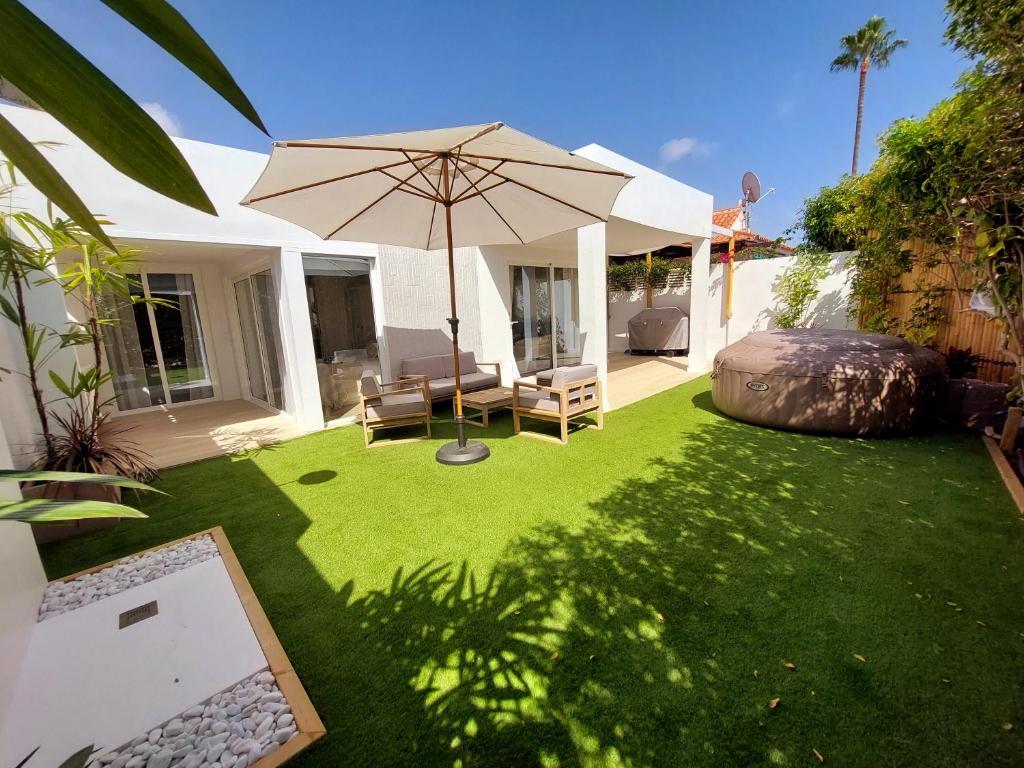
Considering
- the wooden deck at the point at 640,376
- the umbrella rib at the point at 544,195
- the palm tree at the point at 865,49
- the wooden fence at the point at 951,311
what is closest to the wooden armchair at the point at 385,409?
the umbrella rib at the point at 544,195

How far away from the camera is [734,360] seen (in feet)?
19.6

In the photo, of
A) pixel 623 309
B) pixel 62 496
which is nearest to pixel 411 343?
pixel 62 496

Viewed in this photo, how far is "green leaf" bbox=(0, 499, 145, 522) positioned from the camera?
60cm

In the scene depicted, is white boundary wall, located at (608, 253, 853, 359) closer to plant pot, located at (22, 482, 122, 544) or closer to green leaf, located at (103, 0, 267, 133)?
plant pot, located at (22, 482, 122, 544)

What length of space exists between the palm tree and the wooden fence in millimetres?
15268

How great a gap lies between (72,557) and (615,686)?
4025 millimetres

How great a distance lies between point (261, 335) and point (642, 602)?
24.7 ft

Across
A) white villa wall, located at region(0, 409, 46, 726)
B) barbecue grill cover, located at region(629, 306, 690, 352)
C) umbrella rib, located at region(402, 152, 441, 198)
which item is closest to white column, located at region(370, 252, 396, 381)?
umbrella rib, located at region(402, 152, 441, 198)

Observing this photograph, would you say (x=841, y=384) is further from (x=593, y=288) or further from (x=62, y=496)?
(x=62, y=496)

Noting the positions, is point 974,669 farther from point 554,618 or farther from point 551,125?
point 551,125

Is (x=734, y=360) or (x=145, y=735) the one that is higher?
(x=734, y=360)

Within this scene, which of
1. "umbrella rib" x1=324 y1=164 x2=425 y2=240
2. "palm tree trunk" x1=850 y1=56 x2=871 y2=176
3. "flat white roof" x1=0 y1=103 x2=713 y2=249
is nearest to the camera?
"umbrella rib" x1=324 y1=164 x2=425 y2=240

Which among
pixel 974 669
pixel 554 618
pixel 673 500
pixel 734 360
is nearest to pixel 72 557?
pixel 554 618

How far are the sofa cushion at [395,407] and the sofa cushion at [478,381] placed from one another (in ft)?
3.79
